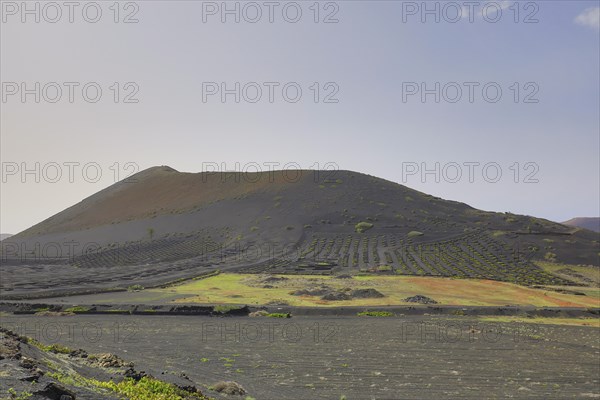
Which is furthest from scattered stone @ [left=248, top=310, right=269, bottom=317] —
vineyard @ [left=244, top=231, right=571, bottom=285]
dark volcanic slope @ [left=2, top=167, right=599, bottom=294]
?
vineyard @ [left=244, top=231, right=571, bottom=285]

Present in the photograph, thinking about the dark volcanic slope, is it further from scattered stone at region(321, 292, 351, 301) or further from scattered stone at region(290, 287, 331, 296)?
scattered stone at region(321, 292, 351, 301)

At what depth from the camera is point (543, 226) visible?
137625 millimetres

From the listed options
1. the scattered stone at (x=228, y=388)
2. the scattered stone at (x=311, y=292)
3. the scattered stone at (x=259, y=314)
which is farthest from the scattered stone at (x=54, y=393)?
the scattered stone at (x=311, y=292)

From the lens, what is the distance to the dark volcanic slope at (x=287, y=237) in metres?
91.1

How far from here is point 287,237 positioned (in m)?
121

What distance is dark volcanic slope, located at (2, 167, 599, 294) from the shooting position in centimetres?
9106

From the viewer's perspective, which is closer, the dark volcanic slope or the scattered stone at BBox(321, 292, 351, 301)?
the scattered stone at BBox(321, 292, 351, 301)

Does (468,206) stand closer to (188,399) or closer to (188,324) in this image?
(188,324)

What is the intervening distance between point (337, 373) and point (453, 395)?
6.17 meters

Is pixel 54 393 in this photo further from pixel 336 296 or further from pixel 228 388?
pixel 336 296

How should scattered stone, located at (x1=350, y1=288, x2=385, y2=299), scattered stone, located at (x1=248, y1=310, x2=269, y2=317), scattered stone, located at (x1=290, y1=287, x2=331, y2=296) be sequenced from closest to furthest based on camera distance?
1. scattered stone, located at (x1=248, y1=310, x2=269, y2=317)
2. scattered stone, located at (x1=350, y1=288, x2=385, y2=299)
3. scattered stone, located at (x1=290, y1=287, x2=331, y2=296)

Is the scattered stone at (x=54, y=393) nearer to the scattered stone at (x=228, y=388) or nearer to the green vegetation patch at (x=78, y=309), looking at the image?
the scattered stone at (x=228, y=388)

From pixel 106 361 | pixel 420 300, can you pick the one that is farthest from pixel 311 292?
pixel 106 361

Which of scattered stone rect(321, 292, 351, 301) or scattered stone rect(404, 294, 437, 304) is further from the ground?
scattered stone rect(321, 292, 351, 301)
